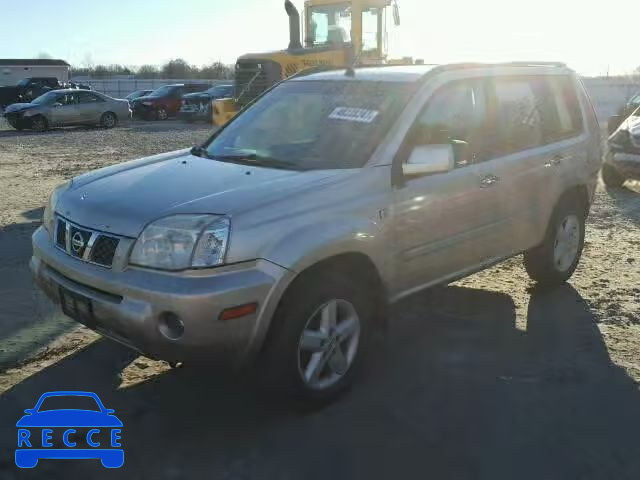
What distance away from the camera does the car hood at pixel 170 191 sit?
3242 mm

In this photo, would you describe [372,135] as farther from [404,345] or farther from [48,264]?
[48,264]

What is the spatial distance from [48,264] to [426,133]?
236 cm

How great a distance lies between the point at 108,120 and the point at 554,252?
70.2 ft

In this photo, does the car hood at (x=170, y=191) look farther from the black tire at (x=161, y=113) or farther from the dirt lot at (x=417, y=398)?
the black tire at (x=161, y=113)

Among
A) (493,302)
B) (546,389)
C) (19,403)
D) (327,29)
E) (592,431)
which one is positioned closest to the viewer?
(592,431)

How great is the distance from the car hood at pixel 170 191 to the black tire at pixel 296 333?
463mm

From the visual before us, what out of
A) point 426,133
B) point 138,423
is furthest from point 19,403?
point 426,133

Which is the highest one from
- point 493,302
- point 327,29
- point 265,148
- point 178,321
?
point 327,29

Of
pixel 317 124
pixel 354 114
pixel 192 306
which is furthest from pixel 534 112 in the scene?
pixel 192 306

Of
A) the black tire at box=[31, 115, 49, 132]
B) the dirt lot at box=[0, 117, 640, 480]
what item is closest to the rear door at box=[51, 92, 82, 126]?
the black tire at box=[31, 115, 49, 132]

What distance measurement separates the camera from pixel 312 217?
11.0ft

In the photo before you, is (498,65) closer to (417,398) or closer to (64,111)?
(417,398)

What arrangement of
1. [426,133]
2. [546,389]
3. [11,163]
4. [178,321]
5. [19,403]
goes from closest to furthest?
[178,321]
[19,403]
[546,389]
[426,133]
[11,163]

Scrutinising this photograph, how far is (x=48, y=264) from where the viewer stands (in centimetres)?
364
